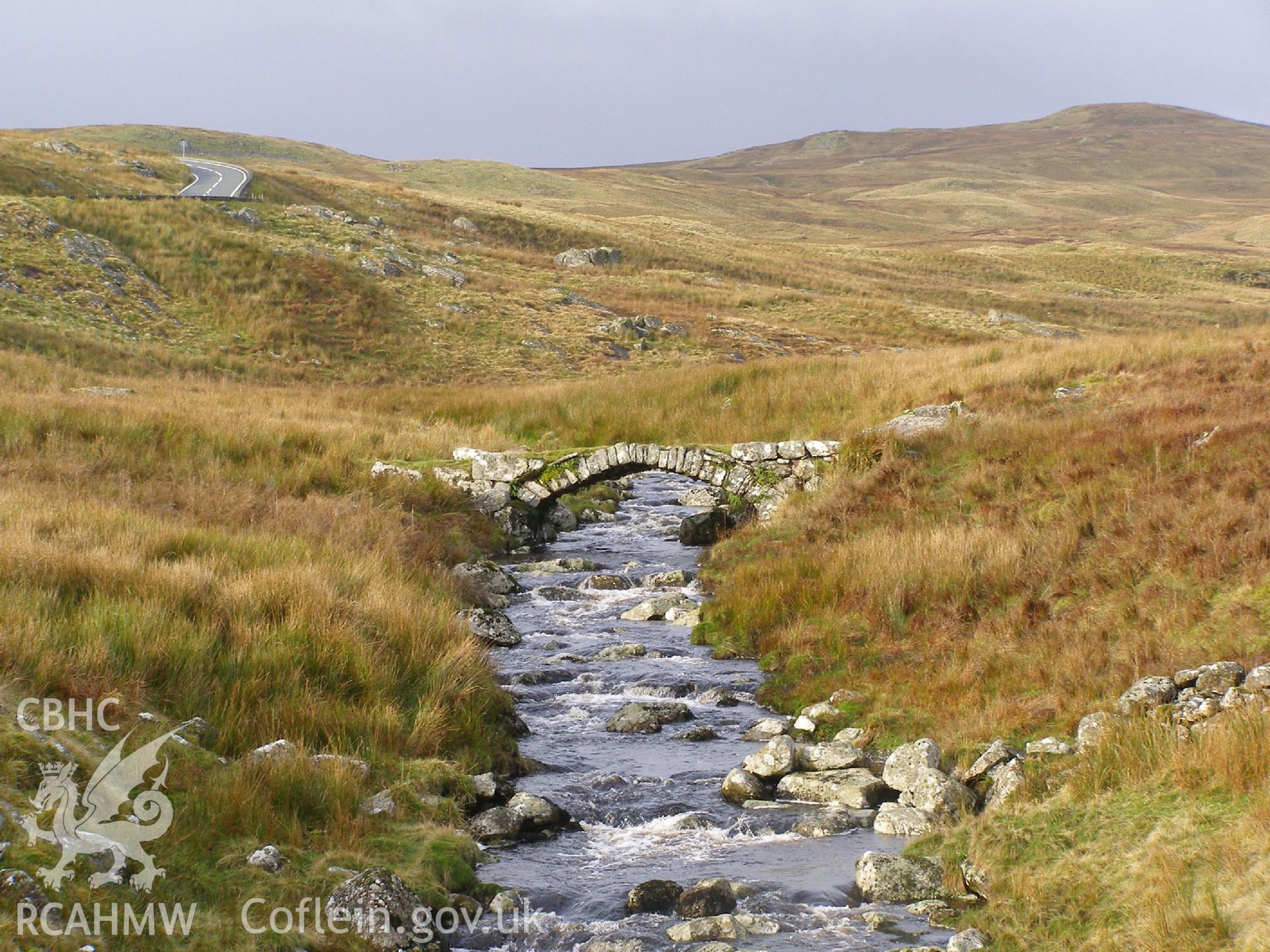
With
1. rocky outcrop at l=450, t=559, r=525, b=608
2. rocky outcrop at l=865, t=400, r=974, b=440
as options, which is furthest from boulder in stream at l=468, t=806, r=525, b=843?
rocky outcrop at l=865, t=400, r=974, b=440

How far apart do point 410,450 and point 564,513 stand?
2.87 metres

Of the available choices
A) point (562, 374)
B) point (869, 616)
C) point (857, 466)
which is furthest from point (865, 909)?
point (562, 374)

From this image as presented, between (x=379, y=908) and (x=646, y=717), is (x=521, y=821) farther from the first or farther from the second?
(x=646, y=717)

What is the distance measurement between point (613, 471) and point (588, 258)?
41051 mm

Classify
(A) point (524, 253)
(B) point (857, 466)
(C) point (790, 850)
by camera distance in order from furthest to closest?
(A) point (524, 253), (B) point (857, 466), (C) point (790, 850)

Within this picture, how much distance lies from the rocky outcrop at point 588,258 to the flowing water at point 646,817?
44.4 metres

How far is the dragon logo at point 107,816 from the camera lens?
16.1 ft

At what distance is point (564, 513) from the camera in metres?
18.0

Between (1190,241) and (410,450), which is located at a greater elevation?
(1190,241)

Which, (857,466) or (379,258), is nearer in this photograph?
(857,466)

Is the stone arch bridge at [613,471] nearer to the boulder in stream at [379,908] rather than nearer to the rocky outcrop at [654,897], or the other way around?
the rocky outcrop at [654,897]

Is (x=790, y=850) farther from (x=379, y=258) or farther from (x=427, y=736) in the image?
(x=379, y=258)

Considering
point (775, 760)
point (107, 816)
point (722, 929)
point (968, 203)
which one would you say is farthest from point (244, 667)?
point (968, 203)

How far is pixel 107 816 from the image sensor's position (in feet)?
17.2
